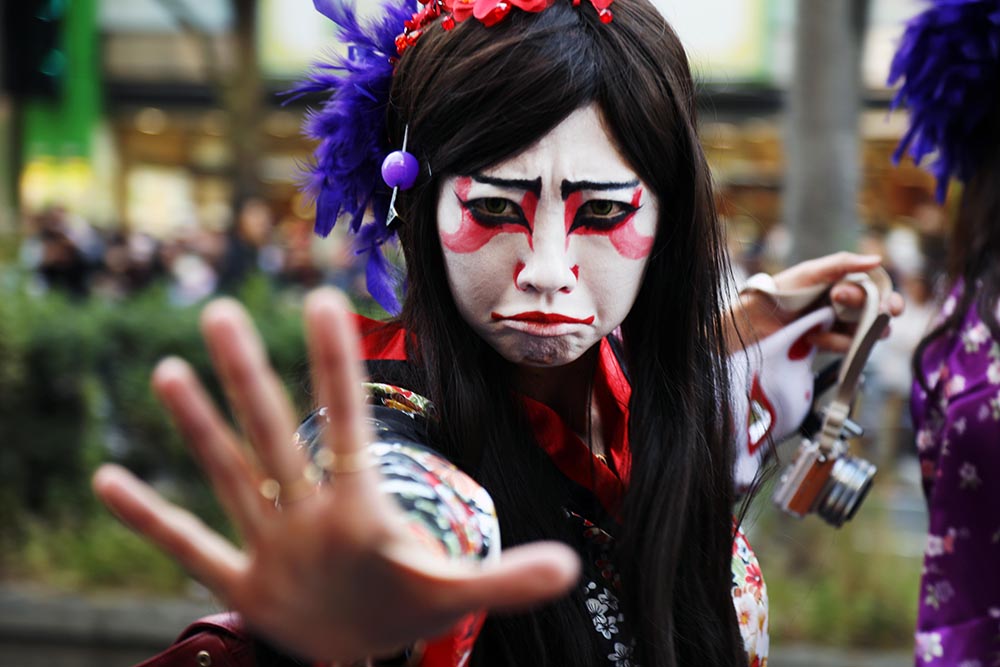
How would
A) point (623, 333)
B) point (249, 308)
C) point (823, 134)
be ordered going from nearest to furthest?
point (623, 333)
point (823, 134)
point (249, 308)

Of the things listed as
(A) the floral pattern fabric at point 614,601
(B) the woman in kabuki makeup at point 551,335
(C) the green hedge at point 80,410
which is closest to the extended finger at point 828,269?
(B) the woman in kabuki makeup at point 551,335

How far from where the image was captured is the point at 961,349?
239 centimetres

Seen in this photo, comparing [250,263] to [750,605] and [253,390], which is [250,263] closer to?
[750,605]

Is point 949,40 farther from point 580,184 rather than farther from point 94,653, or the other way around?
point 94,653

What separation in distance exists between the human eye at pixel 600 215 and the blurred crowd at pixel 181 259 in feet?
22.0

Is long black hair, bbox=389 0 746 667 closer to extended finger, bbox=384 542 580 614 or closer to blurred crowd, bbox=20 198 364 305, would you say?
extended finger, bbox=384 542 580 614

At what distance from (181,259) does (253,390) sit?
375 inches

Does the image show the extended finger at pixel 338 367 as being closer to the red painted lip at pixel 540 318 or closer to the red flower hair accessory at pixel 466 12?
the red painted lip at pixel 540 318

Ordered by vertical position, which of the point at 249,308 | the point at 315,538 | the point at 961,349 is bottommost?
the point at 249,308

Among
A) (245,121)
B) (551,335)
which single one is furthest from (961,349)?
(245,121)

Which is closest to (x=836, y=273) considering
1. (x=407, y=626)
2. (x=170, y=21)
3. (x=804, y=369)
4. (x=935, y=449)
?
(x=804, y=369)

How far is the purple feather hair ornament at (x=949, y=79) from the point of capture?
248 centimetres

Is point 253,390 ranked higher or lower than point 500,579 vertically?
higher

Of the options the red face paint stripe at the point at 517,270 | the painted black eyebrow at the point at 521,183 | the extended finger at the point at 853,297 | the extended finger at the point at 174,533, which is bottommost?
the extended finger at the point at 853,297
